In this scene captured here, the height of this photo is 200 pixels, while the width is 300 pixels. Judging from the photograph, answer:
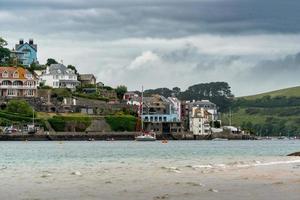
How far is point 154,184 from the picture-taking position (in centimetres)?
4681

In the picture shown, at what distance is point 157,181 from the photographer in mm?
49156

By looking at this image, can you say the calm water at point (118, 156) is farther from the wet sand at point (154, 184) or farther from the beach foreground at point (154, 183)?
the beach foreground at point (154, 183)

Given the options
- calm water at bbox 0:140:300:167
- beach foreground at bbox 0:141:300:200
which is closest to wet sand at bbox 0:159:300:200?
beach foreground at bbox 0:141:300:200

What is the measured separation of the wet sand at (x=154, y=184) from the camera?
3988cm

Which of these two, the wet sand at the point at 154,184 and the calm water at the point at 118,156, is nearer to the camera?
the wet sand at the point at 154,184

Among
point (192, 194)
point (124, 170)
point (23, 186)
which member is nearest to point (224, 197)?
point (192, 194)

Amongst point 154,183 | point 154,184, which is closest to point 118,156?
point 154,183

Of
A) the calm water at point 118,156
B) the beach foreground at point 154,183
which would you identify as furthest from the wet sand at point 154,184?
the calm water at point 118,156

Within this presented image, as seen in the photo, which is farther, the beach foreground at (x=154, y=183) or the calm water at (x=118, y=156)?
the calm water at (x=118, y=156)

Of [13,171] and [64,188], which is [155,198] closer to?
[64,188]

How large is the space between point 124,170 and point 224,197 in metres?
23.9

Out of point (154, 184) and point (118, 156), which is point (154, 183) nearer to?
point (154, 184)

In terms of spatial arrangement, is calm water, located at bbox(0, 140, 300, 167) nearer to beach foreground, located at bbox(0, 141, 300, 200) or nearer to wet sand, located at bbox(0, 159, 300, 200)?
wet sand, located at bbox(0, 159, 300, 200)

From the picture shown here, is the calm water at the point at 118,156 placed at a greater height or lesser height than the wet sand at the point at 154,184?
greater
